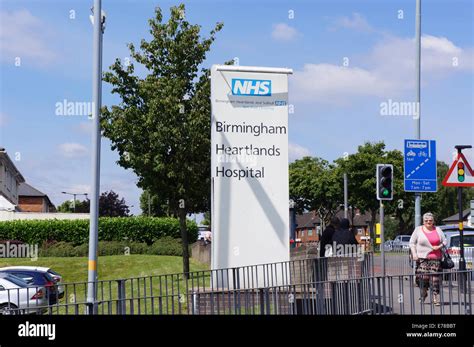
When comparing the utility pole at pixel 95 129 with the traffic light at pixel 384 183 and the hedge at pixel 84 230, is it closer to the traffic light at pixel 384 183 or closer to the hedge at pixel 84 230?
the traffic light at pixel 384 183

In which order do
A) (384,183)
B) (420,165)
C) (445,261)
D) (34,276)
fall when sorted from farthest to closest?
(34,276), (420,165), (384,183), (445,261)

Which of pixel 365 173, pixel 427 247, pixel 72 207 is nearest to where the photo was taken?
pixel 427 247

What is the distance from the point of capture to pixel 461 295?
397 inches

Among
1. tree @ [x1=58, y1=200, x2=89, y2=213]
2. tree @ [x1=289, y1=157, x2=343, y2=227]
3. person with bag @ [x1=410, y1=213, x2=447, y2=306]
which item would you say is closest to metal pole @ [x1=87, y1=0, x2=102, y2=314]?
person with bag @ [x1=410, y1=213, x2=447, y2=306]

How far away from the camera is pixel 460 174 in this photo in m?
17.9

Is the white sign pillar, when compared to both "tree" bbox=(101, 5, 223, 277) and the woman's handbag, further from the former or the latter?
"tree" bbox=(101, 5, 223, 277)

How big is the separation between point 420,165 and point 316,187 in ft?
181

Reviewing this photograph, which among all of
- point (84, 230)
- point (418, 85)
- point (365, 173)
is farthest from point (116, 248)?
point (418, 85)

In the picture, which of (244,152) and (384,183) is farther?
(384,183)

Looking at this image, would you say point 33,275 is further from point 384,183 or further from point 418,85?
point 418,85

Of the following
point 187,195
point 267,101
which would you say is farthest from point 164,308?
point 187,195

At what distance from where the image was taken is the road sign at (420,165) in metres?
19.1

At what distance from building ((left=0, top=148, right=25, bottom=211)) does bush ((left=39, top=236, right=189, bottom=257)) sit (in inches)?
386
